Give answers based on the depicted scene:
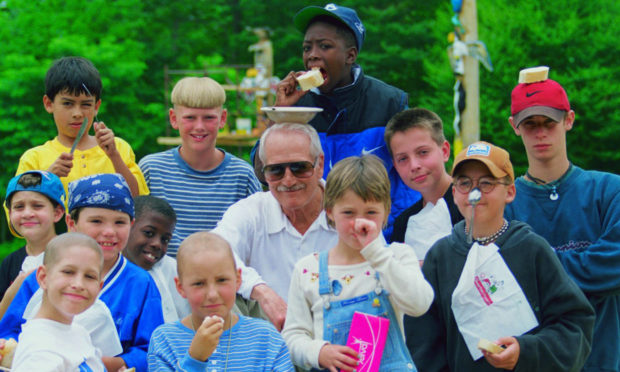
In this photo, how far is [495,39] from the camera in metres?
21.7

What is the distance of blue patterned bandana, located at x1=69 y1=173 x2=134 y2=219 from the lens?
4156 mm

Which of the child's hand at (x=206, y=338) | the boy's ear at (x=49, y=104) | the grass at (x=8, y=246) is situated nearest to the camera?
the child's hand at (x=206, y=338)

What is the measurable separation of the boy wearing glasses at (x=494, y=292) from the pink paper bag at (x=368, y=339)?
1.57 ft

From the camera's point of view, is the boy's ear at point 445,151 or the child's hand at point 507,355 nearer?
the child's hand at point 507,355

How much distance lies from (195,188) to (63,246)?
62.3 inches

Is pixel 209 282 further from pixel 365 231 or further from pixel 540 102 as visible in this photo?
pixel 540 102

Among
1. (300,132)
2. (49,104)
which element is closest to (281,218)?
(300,132)

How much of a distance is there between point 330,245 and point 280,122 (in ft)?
2.44

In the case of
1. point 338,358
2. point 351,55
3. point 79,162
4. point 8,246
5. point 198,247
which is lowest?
point 338,358

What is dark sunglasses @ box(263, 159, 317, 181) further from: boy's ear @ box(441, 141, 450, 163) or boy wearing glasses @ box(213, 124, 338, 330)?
boy's ear @ box(441, 141, 450, 163)

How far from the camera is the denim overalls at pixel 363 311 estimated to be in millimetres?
3512

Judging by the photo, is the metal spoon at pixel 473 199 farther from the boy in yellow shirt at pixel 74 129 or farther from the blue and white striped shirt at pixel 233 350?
the boy in yellow shirt at pixel 74 129

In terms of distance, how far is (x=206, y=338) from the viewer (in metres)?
3.24

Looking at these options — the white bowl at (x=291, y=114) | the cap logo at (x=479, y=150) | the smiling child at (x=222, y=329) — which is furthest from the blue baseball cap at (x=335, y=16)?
the smiling child at (x=222, y=329)
